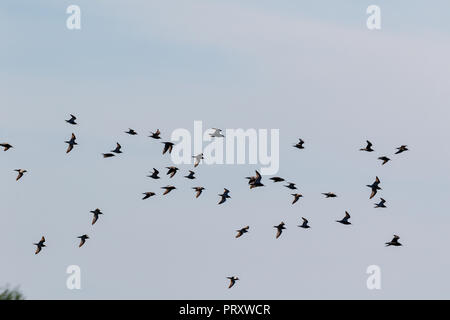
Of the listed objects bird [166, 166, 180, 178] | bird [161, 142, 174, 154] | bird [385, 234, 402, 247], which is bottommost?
bird [385, 234, 402, 247]

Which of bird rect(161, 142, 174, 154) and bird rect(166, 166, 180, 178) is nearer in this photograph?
bird rect(161, 142, 174, 154)

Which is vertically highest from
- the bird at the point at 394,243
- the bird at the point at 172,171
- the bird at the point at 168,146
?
the bird at the point at 168,146

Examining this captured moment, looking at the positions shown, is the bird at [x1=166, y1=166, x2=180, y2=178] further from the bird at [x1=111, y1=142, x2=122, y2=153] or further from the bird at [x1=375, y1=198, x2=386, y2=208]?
the bird at [x1=375, y1=198, x2=386, y2=208]

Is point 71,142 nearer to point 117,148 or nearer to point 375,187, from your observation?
point 117,148

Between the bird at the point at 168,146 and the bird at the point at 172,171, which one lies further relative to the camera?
the bird at the point at 172,171

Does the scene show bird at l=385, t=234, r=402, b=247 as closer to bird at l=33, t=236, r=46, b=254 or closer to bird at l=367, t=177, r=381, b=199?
bird at l=367, t=177, r=381, b=199

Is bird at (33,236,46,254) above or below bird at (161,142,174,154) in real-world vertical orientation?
below

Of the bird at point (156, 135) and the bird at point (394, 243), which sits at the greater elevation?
the bird at point (156, 135)

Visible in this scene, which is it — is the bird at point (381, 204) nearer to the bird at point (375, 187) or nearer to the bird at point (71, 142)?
the bird at point (375, 187)

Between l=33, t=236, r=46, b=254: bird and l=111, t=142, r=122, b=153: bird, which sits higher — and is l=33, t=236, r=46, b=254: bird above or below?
below

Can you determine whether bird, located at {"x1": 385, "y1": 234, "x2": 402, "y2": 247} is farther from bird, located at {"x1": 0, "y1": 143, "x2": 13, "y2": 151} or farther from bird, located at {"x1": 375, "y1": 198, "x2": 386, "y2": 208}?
bird, located at {"x1": 0, "y1": 143, "x2": 13, "y2": 151}
